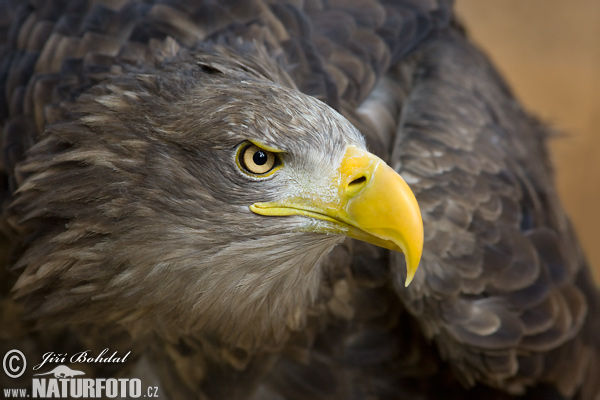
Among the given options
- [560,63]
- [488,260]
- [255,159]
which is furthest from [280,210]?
[560,63]

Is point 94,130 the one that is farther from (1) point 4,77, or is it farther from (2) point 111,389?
(2) point 111,389

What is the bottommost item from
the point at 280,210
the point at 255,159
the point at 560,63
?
Answer: the point at 280,210

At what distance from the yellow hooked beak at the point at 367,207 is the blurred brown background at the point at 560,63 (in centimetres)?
451

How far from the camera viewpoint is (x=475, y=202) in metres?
3.04

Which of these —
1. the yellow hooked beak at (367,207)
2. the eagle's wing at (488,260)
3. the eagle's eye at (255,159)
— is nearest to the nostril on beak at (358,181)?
the yellow hooked beak at (367,207)

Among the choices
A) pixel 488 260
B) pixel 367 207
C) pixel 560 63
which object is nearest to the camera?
pixel 367 207

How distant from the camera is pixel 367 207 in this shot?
2.05 m

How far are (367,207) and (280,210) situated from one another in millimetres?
258

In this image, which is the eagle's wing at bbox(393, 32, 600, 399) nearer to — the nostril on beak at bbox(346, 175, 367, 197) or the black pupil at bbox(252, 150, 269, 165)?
the nostril on beak at bbox(346, 175, 367, 197)

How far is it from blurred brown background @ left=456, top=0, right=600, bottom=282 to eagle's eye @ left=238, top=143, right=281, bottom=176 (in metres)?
4.56

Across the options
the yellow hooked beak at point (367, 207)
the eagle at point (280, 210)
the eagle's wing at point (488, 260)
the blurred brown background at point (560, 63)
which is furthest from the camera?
the blurred brown background at point (560, 63)

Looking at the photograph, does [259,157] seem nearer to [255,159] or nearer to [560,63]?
[255,159]

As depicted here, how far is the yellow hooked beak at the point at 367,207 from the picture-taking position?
6.66 ft

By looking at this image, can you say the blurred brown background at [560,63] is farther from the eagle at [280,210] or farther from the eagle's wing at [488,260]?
the eagle's wing at [488,260]
